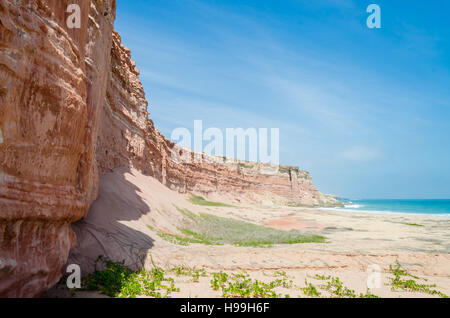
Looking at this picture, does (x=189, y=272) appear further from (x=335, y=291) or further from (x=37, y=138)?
(x=37, y=138)

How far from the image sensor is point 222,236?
52.9 feet

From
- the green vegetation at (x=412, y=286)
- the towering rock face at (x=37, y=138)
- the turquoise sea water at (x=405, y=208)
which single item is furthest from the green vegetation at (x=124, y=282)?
the turquoise sea water at (x=405, y=208)

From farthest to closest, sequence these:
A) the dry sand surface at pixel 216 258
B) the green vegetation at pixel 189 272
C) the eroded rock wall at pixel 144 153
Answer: the eroded rock wall at pixel 144 153
the green vegetation at pixel 189 272
the dry sand surface at pixel 216 258

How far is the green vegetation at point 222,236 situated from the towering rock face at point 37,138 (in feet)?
21.8

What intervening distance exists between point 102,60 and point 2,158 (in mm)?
6285

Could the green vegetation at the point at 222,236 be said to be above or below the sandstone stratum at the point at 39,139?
below

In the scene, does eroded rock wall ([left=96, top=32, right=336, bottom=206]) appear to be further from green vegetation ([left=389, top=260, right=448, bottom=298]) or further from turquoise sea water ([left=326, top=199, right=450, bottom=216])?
turquoise sea water ([left=326, top=199, right=450, bottom=216])

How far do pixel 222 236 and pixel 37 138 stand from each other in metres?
12.5

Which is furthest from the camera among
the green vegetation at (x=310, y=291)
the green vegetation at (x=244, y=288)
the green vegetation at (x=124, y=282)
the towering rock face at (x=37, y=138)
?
the green vegetation at (x=310, y=291)

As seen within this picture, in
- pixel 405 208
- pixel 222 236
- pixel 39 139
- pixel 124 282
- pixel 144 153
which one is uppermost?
pixel 144 153

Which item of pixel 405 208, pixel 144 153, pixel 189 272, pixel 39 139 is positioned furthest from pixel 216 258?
pixel 405 208

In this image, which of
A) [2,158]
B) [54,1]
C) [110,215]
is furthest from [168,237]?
[54,1]

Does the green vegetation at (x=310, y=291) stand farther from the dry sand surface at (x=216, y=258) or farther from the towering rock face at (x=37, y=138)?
the towering rock face at (x=37, y=138)

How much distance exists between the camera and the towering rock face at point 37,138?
4.46 meters
